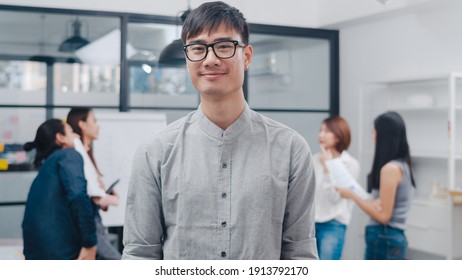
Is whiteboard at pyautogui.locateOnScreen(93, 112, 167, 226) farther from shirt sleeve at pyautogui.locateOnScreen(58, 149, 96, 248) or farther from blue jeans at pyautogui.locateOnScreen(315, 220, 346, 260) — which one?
blue jeans at pyautogui.locateOnScreen(315, 220, 346, 260)

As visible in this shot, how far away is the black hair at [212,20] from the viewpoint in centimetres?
134

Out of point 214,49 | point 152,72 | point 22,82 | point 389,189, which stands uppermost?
point 152,72

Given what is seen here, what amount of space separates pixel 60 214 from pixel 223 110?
184cm

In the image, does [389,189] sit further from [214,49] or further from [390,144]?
[214,49]

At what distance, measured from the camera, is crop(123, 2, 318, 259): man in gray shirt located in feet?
4.39

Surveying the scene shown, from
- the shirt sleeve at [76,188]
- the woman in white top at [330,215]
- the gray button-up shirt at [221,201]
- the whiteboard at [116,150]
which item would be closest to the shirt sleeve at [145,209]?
the gray button-up shirt at [221,201]

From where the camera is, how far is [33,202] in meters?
3.01

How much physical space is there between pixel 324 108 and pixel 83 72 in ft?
6.65

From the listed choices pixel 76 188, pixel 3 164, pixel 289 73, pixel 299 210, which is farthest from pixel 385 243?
pixel 3 164

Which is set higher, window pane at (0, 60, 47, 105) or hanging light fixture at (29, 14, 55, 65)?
hanging light fixture at (29, 14, 55, 65)

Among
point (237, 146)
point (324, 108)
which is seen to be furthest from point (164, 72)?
point (237, 146)

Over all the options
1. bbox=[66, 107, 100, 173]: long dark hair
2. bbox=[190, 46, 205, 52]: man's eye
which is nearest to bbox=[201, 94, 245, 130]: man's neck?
bbox=[190, 46, 205, 52]: man's eye

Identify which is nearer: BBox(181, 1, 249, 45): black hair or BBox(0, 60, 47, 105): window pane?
BBox(181, 1, 249, 45): black hair

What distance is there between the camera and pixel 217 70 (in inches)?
52.2
